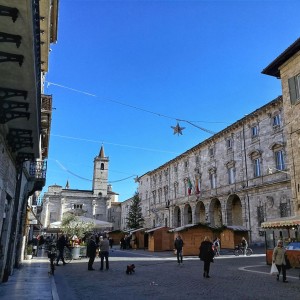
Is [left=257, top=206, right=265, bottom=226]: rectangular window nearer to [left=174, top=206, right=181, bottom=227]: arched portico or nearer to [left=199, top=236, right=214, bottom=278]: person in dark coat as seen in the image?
[left=174, top=206, right=181, bottom=227]: arched portico

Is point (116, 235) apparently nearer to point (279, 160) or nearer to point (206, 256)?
point (279, 160)

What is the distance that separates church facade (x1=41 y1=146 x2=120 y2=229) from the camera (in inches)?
3346

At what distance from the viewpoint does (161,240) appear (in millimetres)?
35562

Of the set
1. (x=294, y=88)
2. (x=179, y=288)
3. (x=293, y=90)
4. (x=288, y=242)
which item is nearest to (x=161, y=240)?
(x=288, y=242)

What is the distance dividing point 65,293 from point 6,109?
18.8 feet

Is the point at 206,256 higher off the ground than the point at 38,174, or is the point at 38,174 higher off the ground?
the point at 38,174

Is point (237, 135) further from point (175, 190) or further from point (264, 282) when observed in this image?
point (264, 282)

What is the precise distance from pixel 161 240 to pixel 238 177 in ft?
38.9

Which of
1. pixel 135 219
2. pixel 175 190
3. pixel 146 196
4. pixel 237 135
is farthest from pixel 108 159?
pixel 237 135

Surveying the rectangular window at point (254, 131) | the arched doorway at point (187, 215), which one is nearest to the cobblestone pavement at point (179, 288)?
the rectangular window at point (254, 131)

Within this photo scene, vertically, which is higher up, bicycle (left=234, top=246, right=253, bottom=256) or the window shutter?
the window shutter

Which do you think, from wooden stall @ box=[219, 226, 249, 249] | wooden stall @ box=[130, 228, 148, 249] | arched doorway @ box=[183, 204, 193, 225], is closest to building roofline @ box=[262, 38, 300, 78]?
wooden stall @ box=[219, 226, 249, 249]

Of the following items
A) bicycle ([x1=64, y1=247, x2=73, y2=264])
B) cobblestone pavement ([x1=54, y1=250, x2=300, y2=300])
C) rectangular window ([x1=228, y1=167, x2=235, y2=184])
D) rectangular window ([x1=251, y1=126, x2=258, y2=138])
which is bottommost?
cobblestone pavement ([x1=54, y1=250, x2=300, y2=300])

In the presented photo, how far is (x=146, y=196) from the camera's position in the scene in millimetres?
71750
